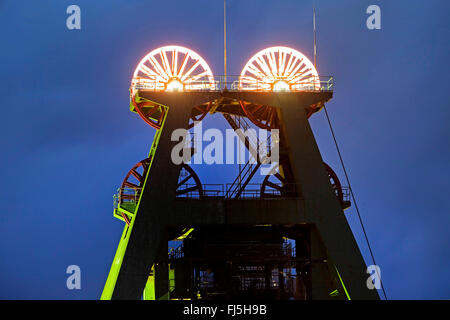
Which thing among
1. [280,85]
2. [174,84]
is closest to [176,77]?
[174,84]

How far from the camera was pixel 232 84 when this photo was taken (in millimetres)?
31812

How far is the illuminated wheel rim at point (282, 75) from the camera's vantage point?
3222cm

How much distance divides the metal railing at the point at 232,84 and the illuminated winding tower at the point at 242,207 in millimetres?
68

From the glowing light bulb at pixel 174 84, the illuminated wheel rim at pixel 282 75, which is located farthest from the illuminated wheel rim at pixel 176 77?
the illuminated wheel rim at pixel 282 75

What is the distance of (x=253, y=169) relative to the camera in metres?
31.7

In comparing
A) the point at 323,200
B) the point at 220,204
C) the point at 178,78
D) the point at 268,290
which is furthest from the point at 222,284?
the point at 178,78

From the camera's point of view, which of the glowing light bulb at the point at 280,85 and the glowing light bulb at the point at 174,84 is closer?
the glowing light bulb at the point at 174,84

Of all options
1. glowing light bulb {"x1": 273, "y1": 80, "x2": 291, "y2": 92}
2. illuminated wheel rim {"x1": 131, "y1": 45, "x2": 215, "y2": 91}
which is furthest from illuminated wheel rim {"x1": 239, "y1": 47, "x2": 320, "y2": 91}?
illuminated wheel rim {"x1": 131, "y1": 45, "x2": 215, "y2": 91}

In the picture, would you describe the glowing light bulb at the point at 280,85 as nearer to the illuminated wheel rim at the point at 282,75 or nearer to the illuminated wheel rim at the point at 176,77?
the illuminated wheel rim at the point at 282,75

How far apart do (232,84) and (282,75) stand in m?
3.34
